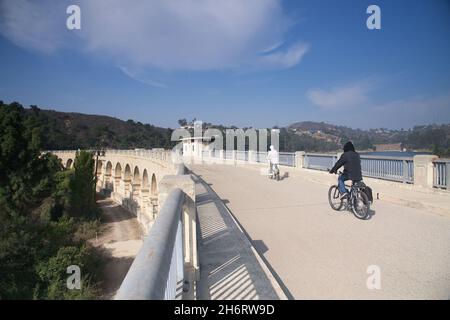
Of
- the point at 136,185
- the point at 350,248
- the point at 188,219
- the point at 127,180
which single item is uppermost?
the point at 188,219

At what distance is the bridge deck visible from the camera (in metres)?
3.57

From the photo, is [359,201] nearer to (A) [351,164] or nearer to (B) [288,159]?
(A) [351,164]

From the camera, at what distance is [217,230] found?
227 inches

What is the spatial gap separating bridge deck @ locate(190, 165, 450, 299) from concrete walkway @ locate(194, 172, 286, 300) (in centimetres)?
18

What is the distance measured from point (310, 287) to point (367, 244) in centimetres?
195

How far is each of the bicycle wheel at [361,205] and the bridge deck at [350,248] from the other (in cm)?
18

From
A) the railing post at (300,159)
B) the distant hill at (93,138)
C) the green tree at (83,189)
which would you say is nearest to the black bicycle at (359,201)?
the railing post at (300,159)

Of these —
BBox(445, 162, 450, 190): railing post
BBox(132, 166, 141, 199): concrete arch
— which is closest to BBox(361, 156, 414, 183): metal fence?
BBox(445, 162, 450, 190): railing post

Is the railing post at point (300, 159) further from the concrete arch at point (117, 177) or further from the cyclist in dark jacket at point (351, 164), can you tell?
the concrete arch at point (117, 177)

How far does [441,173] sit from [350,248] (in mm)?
5896

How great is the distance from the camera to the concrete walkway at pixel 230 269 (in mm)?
3355

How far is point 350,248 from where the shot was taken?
4871mm

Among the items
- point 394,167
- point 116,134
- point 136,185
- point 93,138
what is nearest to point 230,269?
point 394,167
